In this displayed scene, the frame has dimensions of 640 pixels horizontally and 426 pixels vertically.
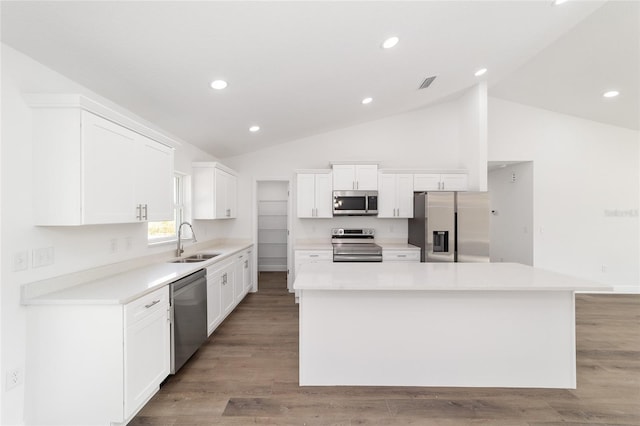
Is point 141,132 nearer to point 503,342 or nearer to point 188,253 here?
point 188,253

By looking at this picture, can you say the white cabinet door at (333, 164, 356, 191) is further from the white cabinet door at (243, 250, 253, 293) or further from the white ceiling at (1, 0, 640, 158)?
the white cabinet door at (243, 250, 253, 293)

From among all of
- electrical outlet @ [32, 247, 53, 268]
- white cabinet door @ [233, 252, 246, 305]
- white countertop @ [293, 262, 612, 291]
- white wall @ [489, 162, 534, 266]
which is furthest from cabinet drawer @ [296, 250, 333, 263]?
white wall @ [489, 162, 534, 266]

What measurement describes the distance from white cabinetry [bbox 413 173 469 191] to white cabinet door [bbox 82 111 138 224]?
4088 millimetres

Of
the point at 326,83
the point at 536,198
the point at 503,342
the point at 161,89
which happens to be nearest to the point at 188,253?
the point at 161,89

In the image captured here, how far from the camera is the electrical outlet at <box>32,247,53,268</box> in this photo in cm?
184

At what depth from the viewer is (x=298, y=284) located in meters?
2.19

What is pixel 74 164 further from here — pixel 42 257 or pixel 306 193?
pixel 306 193

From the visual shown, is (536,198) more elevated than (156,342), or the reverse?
(536,198)

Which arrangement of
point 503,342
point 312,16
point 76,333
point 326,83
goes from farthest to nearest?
point 326,83 → point 503,342 → point 312,16 → point 76,333

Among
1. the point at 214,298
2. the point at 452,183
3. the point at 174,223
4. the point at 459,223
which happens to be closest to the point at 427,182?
the point at 452,183

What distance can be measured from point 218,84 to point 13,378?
2.55m

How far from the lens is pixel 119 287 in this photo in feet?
6.83

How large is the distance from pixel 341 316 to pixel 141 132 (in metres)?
2.32

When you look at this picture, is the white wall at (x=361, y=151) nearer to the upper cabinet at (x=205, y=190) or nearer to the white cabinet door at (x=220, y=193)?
the white cabinet door at (x=220, y=193)
